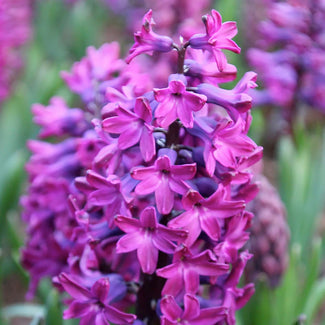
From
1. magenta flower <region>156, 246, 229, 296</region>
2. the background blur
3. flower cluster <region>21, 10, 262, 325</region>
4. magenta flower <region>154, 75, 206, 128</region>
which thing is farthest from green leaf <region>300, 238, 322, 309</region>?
magenta flower <region>154, 75, 206, 128</region>

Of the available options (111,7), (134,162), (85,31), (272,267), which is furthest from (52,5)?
(134,162)

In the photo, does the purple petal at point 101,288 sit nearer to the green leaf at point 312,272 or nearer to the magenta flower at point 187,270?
the magenta flower at point 187,270

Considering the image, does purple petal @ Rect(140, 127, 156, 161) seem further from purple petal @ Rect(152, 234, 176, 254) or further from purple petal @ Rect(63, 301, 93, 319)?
purple petal @ Rect(63, 301, 93, 319)

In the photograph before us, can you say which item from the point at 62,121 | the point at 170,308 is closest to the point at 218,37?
the point at 170,308

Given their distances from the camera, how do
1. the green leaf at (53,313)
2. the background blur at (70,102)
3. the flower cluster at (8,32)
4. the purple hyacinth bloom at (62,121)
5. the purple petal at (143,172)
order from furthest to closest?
the flower cluster at (8,32) < the background blur at (70,102) < the purple hyacinth bloom at (62,121) < the green leaf at (53,313) < the purple petal at (143,172)

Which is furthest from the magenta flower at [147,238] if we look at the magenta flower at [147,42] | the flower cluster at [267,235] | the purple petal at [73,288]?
the flower cluster at [267,235]

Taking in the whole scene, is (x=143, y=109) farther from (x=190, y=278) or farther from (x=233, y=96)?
(x=190, y=278)

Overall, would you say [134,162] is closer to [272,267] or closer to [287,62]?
[272,267]
